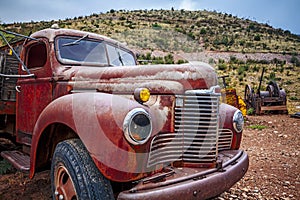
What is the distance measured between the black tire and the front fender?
105 mm

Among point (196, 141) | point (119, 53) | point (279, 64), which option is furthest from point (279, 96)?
point (279, 64)

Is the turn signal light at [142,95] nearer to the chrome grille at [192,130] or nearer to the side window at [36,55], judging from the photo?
the chrome grille at [192,130]

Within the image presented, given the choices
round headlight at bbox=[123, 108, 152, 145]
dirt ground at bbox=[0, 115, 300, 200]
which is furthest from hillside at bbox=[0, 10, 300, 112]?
round headlight at bbox=[123, 108, 152, 145]

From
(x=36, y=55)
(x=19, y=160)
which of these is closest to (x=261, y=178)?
(x=19, y=160)

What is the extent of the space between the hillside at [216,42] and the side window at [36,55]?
36.8 ft

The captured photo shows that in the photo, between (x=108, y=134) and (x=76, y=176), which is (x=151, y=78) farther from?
(x=76, y=176)

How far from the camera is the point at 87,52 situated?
3.45 m

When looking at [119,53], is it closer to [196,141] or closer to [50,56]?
[50,56]

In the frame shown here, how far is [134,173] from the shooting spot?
204 centimetres

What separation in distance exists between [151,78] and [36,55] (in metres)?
1.95

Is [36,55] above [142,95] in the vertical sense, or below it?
above

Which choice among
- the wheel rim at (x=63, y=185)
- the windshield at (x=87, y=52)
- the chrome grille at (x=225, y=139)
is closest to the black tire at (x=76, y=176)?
the wheel rim at (x=63, y=185)

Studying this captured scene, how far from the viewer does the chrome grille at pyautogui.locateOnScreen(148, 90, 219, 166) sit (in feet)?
7.63

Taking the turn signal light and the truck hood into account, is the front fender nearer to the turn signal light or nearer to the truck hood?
the turn signal light
